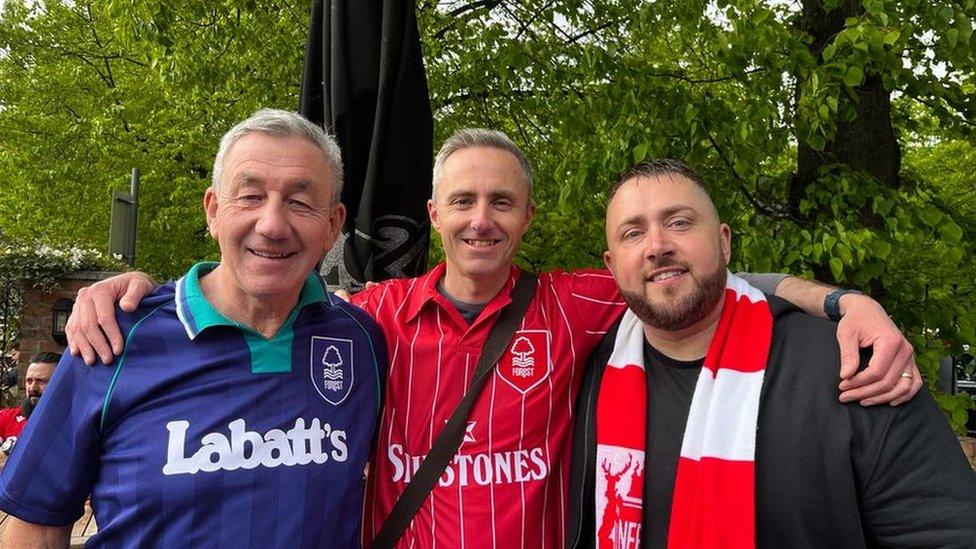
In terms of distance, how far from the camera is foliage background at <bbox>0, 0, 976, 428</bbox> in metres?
3.63

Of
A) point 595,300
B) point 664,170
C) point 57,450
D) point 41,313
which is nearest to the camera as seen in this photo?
point 57,450

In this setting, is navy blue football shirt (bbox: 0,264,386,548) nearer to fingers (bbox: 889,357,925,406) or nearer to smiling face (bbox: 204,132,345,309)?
smiling face (bbox: 204,132,345,309)

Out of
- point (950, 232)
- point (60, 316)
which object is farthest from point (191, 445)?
point (60, 316)

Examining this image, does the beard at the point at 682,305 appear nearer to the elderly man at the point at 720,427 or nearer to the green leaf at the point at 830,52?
the elderly man at the point at 720,427

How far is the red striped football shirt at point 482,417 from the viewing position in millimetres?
2023

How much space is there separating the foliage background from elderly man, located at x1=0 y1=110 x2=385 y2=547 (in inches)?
93.6

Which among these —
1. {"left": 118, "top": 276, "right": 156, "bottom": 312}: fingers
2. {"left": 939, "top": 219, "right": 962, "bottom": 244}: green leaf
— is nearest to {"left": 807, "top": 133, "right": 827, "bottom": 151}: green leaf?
{"left": 939, "top": 219, "right": 962, "bottom": 244}: green leaf

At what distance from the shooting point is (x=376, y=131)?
8.93ft

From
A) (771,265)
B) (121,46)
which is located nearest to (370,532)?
(771,265)

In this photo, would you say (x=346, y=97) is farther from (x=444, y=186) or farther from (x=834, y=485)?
(x=834, y=485)

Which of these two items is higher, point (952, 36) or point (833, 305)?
point (952, 36)

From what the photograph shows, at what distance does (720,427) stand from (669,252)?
0.50 meters

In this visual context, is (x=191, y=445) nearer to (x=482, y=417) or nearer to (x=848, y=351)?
(x=482, y=417)

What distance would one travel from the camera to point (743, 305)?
2074 millimetres
